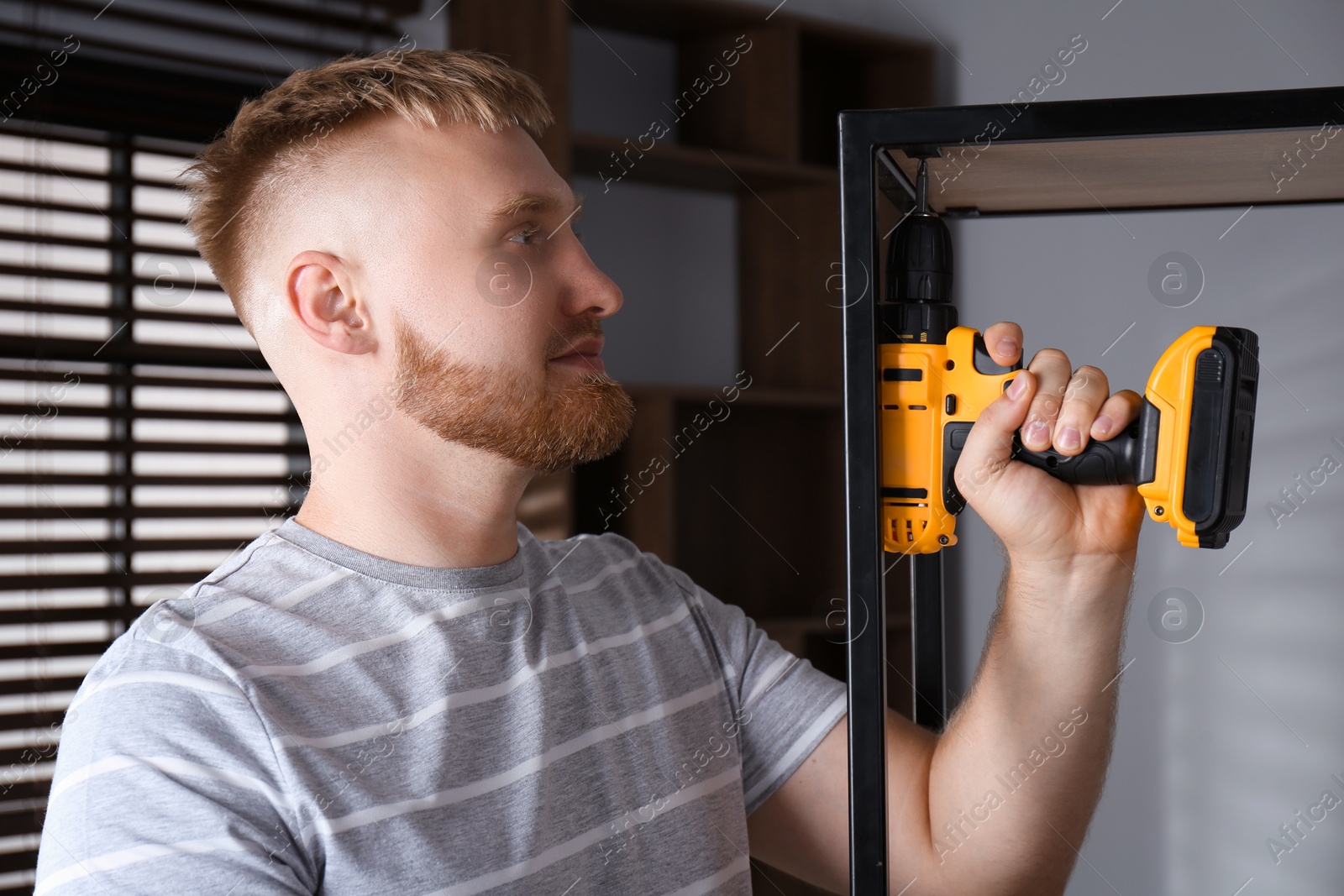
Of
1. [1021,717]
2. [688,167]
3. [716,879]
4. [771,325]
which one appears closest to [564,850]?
[716,879]

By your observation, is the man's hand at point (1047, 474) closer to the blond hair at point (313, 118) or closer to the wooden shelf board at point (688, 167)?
the blond hair at point (313, 118)

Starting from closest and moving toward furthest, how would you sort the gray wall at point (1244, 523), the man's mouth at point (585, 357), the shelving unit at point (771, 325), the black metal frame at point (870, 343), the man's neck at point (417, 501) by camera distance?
1. the black metal frame at point (870, 343)
2. the man's neck at point (417, 501)
3. the man's mouth at point (585, 357)
4. the gray wall at point (1244, 523)
5. the shelving unit at point (771, 325)

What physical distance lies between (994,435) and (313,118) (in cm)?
76

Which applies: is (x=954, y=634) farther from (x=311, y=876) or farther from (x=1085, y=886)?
(x=311, y=876)

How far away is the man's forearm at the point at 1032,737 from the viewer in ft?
2.92

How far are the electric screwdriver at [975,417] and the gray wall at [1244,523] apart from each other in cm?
157

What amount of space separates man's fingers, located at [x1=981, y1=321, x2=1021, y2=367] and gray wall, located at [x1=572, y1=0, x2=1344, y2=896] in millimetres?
1554

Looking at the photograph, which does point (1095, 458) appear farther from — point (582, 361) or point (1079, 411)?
point (582, 361)

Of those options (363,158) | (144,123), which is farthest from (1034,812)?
(144,123)

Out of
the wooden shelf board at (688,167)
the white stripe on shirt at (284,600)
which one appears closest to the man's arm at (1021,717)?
the white stripe on shirt at (284,600)

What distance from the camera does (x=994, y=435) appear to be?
731mm

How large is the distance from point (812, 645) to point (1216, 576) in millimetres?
951

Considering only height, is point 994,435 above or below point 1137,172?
below

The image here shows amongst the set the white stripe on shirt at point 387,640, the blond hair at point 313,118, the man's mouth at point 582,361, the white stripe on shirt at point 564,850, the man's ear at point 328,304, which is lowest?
the white stripe on shirt at point 564,850
